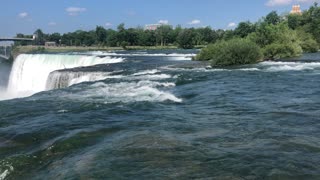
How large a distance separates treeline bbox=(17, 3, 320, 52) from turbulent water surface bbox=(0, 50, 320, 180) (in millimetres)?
25542

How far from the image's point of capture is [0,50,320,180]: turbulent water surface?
27.2 ft

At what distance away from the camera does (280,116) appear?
12.9 meters

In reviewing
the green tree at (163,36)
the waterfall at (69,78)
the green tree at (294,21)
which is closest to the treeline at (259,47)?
the waterfall at (69,78)

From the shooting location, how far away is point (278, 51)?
42344 millimetres

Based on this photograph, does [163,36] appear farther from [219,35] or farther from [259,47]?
[259,47]

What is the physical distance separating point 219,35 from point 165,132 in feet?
419

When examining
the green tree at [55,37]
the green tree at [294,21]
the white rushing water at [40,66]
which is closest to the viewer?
the white rushing water at [40,66]

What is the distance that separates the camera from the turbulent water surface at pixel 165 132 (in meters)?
8.30

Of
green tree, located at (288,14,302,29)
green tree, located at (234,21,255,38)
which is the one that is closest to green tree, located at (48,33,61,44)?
green tree, located at (234,21,255,38)

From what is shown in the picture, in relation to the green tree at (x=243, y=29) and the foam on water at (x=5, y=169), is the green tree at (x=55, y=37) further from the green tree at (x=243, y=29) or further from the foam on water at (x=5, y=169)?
the foam on water at (x=5, y=169)

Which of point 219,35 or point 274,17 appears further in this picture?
point 219,35

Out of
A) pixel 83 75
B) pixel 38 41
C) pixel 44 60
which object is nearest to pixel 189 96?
pixel 83 75

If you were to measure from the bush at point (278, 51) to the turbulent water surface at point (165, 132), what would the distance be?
20.8 metres

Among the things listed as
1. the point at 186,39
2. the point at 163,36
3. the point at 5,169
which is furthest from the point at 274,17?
the point at 5,169
